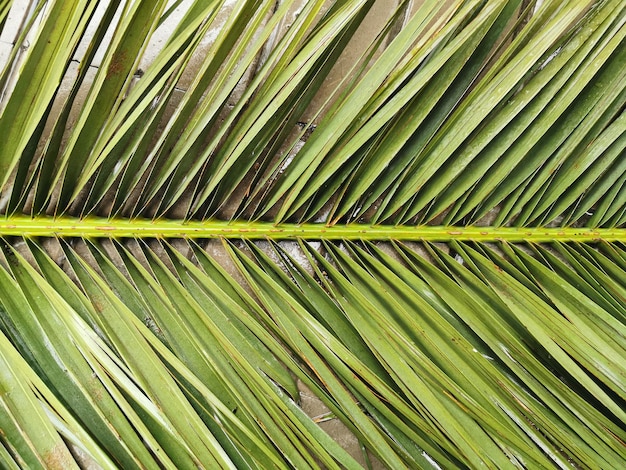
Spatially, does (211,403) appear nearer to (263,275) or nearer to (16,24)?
(263,275)

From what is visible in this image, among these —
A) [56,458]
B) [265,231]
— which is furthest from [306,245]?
[56,458]

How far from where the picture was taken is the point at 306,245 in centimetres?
109

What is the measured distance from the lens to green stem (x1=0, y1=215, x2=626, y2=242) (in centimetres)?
95

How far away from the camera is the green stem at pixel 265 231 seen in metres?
0.95

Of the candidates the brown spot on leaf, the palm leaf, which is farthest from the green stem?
the brown spot on leaf

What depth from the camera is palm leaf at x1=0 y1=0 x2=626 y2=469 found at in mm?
790

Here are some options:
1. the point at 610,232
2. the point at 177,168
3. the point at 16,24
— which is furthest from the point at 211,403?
the point at 610,232

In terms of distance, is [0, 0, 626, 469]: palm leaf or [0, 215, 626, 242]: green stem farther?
[0, 215, 626, 242]: green stem

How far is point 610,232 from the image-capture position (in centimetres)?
126

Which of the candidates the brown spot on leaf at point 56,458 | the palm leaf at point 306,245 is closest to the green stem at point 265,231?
the palm leaf at point 306,245

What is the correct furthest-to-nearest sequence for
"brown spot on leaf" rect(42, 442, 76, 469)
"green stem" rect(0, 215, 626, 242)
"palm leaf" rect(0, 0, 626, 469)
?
"green stem" rect(0, 215, 626, 242) < "palm leaf" rect(0, 0, 626, 469) < "brown spot on leaf" rect(42, 442, 76, 469)

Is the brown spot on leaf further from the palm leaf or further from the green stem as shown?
the green stem

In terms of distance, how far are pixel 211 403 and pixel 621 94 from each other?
36.6 inches

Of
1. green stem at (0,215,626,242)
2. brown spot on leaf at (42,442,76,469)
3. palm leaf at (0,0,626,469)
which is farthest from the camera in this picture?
green stem at (0,215,626,242)
